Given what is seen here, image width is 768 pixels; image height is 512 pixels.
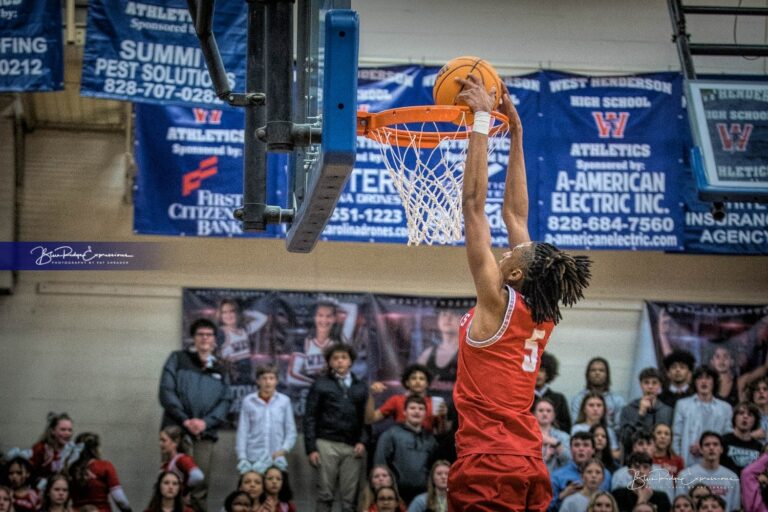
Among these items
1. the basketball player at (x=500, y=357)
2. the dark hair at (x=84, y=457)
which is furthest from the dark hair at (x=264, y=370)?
the basketball player at (x=500, y=357)

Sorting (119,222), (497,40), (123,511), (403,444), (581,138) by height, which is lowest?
(123,511)

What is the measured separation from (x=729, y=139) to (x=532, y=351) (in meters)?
4.97

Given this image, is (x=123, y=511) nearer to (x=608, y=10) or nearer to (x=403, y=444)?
(x=403, y=444)

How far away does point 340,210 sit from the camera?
11.5m

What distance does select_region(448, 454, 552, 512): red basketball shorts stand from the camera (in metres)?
5.28

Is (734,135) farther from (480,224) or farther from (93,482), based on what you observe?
(93,482)

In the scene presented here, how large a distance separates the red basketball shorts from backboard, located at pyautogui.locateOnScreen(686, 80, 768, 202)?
4.80 m

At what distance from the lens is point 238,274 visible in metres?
12.4

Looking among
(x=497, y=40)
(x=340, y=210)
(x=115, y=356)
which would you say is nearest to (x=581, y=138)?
(x=497, y=40)

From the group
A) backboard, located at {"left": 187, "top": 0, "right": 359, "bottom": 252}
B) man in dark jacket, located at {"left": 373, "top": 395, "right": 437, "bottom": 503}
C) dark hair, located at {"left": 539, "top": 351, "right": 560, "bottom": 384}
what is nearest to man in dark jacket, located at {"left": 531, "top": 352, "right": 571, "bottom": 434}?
dark hair, located at {"left": 539, "top": 351, "right": 560, "bottom": 384}

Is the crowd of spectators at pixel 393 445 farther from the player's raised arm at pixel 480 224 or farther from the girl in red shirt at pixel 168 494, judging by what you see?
the player's raised arm at pixel 480 224

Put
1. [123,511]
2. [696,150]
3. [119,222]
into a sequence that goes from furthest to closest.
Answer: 1. [119,222]
2. [123,511]
3. [696,150]

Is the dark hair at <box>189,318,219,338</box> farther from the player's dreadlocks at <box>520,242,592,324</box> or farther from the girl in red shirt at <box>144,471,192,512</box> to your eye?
the player's dreadlocks at <box>520,242,592,324</box>

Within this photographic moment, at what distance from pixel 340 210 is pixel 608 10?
4237mm
